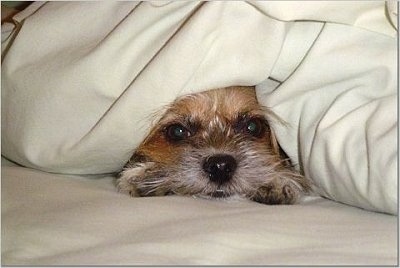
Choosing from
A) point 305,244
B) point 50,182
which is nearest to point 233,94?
point 50,182

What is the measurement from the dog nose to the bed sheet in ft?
0.84

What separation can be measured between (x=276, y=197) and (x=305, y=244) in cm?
53

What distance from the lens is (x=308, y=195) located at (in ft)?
5.57

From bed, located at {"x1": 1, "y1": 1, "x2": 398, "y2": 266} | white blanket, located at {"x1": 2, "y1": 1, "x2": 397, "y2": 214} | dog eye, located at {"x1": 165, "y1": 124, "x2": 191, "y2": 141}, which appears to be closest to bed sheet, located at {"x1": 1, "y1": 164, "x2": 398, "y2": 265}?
bed, located at {"x1": 1, "y1": 1, "x2": 398, "y2": 266}

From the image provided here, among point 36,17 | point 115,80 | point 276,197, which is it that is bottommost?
point 276,197

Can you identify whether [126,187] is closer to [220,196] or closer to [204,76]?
[220,196]

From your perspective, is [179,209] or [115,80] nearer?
[179,209]

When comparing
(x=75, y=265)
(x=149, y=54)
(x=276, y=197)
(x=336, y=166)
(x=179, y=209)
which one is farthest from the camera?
(x=276, y=197)

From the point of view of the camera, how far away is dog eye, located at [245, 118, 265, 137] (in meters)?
1.86

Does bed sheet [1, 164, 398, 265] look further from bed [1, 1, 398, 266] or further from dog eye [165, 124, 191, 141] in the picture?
dog eye [165, 124, 191, 141]

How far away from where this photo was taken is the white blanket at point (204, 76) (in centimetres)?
149

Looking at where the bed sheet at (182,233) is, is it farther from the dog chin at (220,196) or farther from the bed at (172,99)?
the dog chin at (220,196)

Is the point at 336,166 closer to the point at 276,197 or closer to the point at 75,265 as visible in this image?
the point at 276,197

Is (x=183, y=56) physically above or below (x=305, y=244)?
above
